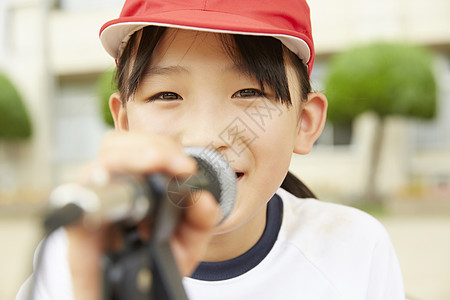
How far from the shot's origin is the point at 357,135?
7188 millimetres

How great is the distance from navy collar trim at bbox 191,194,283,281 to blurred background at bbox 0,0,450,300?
3.28 metres

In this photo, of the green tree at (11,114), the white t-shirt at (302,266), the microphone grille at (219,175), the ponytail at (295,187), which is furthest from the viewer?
the green tree at (11,114)

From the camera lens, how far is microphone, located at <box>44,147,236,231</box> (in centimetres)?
32

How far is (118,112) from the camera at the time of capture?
0.91 meters

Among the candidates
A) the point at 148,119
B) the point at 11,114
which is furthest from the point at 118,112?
the point at 11,114

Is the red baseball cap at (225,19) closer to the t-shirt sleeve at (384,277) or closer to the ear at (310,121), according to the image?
the ear at (310,121)

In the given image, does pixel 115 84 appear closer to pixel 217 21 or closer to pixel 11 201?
pixel 217 21

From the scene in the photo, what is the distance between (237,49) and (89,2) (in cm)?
789

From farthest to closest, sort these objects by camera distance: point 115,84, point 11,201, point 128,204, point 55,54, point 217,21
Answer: point 55,54 < point 11,201 < point 115,84 < point 217,21 < point 128,204

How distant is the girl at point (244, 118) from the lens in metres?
0.72

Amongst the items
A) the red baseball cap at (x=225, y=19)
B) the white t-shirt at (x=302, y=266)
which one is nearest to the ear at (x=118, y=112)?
the red baseball cap at (x=225, y=19)

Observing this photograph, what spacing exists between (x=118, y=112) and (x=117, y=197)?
606 mm

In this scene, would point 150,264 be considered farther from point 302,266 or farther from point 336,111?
point 336,111

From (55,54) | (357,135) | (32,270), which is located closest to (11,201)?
(55,54)
